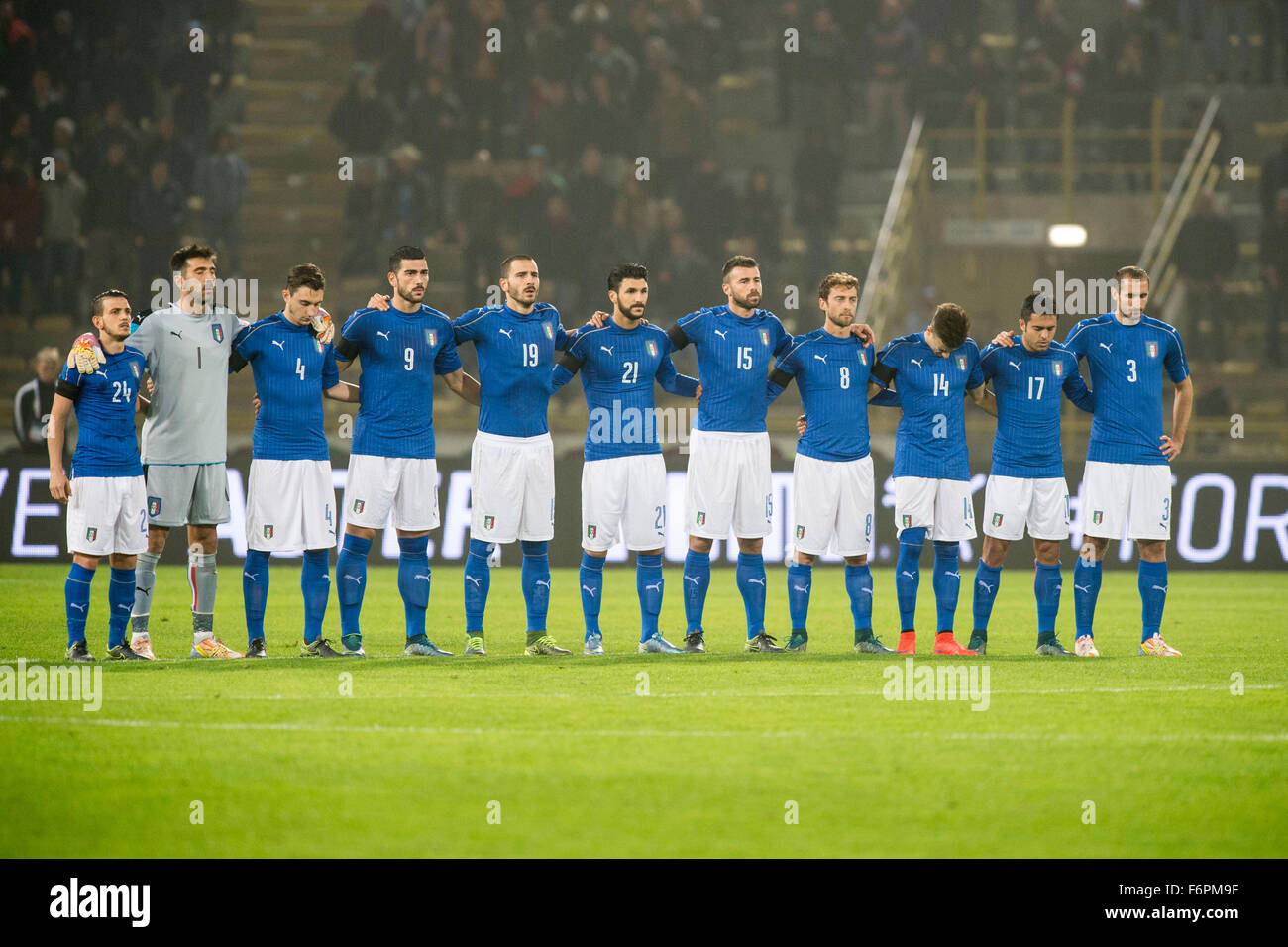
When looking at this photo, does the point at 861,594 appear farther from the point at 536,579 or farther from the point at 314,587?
the point at 314,587

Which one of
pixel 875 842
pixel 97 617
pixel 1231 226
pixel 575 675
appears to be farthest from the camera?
pixel 1231 226

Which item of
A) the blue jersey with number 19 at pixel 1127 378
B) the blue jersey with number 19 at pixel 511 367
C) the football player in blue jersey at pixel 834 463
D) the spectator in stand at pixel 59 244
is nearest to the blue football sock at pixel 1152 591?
the blue jersey with number 19 at pixel 1127 378

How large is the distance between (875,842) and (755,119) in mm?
19167

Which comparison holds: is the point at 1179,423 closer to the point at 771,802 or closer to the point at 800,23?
the point at 771,802

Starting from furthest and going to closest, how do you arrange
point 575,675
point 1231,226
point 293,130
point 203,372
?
point 293,130 < point 1231,226 < point 203,372 < point 575,675

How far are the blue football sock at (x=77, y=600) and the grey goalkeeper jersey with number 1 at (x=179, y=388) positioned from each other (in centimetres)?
73

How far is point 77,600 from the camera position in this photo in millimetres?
8859

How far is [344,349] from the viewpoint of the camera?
9.44 m

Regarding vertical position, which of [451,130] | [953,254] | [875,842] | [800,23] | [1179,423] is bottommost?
[875,842]

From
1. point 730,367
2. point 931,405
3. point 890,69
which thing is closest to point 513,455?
point 730,367

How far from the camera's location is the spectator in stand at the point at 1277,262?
66.4 feet

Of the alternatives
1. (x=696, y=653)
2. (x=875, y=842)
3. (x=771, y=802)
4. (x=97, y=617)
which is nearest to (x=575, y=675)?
(x=696, y=653)

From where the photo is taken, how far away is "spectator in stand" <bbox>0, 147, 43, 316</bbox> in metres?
19.7

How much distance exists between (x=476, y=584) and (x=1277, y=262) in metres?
14.6
